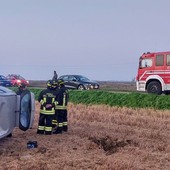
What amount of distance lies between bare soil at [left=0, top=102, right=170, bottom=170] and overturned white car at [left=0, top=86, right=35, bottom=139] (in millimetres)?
576

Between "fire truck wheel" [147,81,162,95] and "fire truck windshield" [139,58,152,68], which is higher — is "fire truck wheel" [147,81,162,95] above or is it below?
below

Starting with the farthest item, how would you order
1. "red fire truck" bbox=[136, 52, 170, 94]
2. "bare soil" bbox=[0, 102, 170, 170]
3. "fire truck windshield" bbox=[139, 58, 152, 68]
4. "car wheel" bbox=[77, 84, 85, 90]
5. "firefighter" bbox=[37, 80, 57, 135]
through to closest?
"car wheel" bbox=[77, 84, 85, 90]
"fire truck windshield" bbox=[139, 58, 152, 68]
"red fire truck" bbox=[136, 52, 170, 94]
"firefighter" bbox=[37, 80, 57, 135]
"bare soil" bbox=[0, 102, 170, 170]

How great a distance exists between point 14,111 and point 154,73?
13.9 meters

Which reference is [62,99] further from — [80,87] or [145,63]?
[80,87]

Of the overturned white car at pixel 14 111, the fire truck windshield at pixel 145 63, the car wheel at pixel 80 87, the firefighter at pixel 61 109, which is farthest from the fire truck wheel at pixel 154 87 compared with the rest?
the overturned white car at pixel 14 111

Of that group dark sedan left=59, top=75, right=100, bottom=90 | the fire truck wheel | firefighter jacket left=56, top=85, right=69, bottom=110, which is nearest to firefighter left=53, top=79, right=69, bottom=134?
firefighter jacket left=56, top=85, right=69, bottom=110

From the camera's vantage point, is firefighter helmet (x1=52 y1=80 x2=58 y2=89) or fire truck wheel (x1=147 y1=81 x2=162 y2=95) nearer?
firefighter helmet (x1=52 y1=80 x2=58 y2=89)

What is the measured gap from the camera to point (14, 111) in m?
7.21

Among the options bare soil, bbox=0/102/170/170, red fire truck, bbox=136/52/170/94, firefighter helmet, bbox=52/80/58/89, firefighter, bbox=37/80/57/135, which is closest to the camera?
bare soil, bbox=0/102/170/170

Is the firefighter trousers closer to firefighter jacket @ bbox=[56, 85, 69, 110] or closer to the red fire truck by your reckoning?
firefighter jacket @ bbox=[56, 85, 69, 110]

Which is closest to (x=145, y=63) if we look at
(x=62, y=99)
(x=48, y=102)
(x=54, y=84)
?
(x=62, y=99)

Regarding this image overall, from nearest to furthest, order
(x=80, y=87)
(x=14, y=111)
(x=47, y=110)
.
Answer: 1. (x=14, y=111)
2. (x=47, y=110)
3. (x=80, y=87)

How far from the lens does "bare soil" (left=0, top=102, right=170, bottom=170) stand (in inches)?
267

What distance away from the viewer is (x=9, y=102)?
23.1ft
